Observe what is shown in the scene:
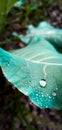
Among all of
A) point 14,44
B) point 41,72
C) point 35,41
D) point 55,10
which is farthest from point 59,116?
point 55,10

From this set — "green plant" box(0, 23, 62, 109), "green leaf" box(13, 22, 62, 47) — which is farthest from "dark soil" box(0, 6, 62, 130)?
"green plant" box(0, 23, 62, 109)

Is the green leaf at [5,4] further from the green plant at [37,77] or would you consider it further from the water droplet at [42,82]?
the water droplet at [42,82]

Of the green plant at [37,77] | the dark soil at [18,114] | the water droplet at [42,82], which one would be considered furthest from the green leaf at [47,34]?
the water droplet at [42,82]

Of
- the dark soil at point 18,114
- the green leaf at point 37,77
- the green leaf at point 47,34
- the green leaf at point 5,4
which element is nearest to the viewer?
the green leaf at point 37,77

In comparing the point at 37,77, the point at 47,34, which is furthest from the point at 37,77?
the point at 47,34

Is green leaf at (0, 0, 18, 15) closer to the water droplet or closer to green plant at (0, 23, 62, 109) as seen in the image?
green plant at (0, 23, 62, 109)

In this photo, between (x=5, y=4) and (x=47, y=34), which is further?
(x=47, y=34)

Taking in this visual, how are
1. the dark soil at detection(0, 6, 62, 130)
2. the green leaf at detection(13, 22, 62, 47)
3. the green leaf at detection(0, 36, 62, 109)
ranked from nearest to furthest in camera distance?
the green leaf at detection(0, 36, 62, 109), the dark soil at detection(0, 6, 62, 130), the green leaf at detection(13, 22, 62, 47)

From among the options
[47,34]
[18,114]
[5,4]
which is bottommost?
[18,114]

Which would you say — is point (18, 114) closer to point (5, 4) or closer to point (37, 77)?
point (5, 4)
